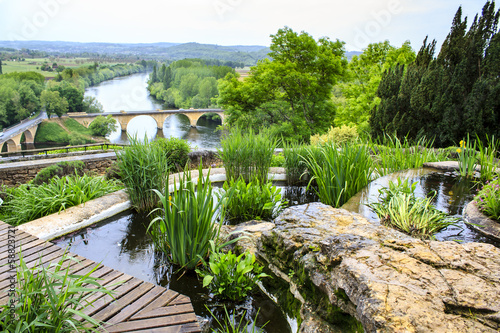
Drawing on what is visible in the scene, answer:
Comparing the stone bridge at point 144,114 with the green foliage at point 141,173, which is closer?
the green foliage at point 141,173

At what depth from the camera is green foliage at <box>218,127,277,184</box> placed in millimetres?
5164

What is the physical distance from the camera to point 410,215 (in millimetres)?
3281

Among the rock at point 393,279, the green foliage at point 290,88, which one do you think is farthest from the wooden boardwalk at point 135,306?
the green foliage at point 290,88

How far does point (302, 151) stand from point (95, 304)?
13.6 ft

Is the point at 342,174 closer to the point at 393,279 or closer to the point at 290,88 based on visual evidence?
the point at 393,279

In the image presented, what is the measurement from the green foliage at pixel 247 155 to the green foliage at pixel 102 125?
2203 inches

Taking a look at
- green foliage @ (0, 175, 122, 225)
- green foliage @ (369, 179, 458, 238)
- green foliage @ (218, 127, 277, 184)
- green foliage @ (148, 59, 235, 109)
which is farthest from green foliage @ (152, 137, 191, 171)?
green foliage @ (148, 59, 235, 109)

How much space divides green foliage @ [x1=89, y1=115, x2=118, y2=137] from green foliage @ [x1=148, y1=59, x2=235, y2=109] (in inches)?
905

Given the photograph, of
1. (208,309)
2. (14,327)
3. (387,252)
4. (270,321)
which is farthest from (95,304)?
(387,252)

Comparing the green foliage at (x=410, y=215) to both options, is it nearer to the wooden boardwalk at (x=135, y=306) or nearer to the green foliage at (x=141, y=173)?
the wooden boardwalk at (x=135, y=306)

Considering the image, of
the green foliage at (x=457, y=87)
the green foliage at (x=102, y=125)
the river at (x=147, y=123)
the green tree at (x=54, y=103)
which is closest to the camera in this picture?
the green foliage at (x=457, y=87)

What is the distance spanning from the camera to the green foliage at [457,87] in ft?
36.4

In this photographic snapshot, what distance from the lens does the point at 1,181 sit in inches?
350

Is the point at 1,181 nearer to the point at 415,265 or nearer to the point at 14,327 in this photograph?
the point at 14,327
